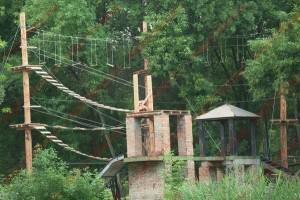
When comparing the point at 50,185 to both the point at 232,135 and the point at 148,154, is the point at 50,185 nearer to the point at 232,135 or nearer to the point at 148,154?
the point at 148,154

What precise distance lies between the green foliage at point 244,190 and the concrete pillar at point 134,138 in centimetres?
1244

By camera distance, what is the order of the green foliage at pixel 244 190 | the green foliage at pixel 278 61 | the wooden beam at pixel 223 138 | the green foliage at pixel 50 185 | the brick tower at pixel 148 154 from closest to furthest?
the green foliage at pixel 244 190 < the green foliage at pixel 278 61 < the green foliage at pixel 50 185 < the brick tower at pixel 148 154 < the wooden beam at pixel 223 138

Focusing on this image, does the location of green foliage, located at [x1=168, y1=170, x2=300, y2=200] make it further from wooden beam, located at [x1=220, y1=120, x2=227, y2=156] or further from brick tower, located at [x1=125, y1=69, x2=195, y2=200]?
wooden beam, located at [x1=220, y1=120, x2=227, y2=156]

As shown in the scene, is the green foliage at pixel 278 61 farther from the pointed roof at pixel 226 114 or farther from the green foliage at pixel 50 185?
the green foliage at pixel 50 185

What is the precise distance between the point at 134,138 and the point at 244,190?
46.9ft

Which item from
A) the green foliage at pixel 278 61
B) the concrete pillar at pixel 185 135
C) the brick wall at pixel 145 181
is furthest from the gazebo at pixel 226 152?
the brick wall at pixel 145 181

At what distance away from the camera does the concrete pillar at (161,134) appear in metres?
30.3

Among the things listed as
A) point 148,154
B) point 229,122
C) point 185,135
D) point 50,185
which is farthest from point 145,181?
point 229,122

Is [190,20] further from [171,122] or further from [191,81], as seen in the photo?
[171,122]

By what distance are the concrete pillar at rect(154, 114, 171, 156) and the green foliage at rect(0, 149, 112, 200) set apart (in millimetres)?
2053

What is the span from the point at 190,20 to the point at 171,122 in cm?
575

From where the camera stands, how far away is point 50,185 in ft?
96.1

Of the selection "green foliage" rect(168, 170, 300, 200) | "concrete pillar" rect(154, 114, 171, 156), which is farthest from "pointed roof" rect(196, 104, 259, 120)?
"green foliage" rect(168, 170, 300, 200)

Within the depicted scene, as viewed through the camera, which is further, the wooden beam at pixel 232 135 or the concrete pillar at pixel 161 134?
the wooden beam at pixel 232 135
